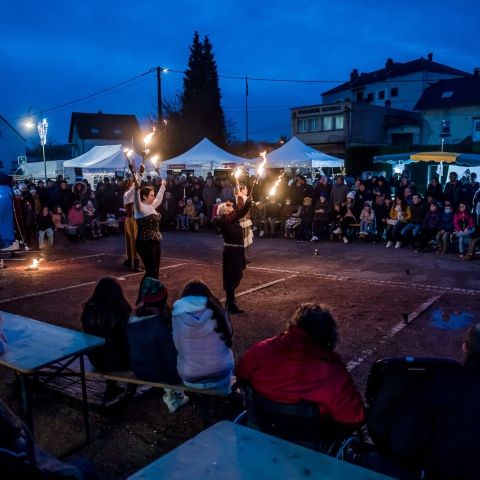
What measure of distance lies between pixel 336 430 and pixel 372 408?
0.38 m

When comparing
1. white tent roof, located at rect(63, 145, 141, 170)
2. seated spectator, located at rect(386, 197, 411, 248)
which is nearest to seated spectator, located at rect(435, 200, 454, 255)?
seated spectator, located at rect(386, 197, 411, 248)

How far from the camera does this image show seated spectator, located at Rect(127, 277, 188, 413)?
4.12 meters

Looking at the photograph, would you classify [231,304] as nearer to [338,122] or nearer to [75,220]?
[75,220]

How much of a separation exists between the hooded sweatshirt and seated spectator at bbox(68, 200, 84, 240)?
13266mm

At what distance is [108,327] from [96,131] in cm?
6016

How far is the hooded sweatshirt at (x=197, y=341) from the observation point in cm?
384

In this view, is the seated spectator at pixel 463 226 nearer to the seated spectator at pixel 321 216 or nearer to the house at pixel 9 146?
the seated spectator at pixel 321 216

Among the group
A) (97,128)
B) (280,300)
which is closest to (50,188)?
(280,300)

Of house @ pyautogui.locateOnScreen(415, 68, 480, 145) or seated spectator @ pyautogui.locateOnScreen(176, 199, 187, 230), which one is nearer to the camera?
seated spectator @ pyautogui.locateOnScreen(176, 199, 187, 230)

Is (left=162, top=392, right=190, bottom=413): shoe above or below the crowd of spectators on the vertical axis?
below

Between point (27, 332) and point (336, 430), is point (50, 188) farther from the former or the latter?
point (336, 430)

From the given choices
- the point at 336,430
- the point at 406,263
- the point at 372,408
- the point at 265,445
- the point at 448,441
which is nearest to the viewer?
the point at 448,441

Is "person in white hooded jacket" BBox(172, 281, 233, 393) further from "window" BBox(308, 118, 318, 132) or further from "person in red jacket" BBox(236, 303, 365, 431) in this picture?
"window" BBox(308, 118, 318, 132)

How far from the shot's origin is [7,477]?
5.81 ft
